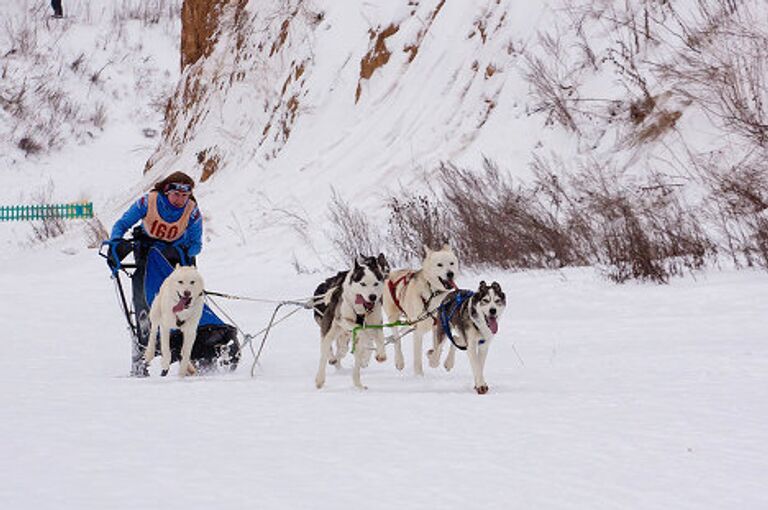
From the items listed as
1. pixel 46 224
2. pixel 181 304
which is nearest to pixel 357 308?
pixel 181 304

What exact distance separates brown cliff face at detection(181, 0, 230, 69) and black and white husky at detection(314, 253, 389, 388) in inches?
697

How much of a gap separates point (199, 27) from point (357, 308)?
61.8ft

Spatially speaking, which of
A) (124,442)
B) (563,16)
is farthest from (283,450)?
(563,16)

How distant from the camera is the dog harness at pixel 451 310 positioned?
571 cm

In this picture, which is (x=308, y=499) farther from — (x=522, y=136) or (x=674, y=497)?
(x=522, y=136)

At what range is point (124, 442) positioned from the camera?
412 cm

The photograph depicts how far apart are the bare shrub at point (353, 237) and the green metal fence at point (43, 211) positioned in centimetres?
1711

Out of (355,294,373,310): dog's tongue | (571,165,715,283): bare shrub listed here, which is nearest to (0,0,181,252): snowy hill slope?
(571,165,715,283): bare shrub

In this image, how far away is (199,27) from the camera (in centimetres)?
2348

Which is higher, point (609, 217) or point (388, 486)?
point (609, 217)

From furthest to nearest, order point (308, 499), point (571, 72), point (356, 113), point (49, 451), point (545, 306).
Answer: point (356, 113), point (571, 72), point (545, 306), point (49, 451), point (308, 499)

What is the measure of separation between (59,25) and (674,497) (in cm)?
3994

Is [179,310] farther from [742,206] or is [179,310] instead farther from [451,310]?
[742,206]

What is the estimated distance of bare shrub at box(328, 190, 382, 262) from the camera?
1287 cm
